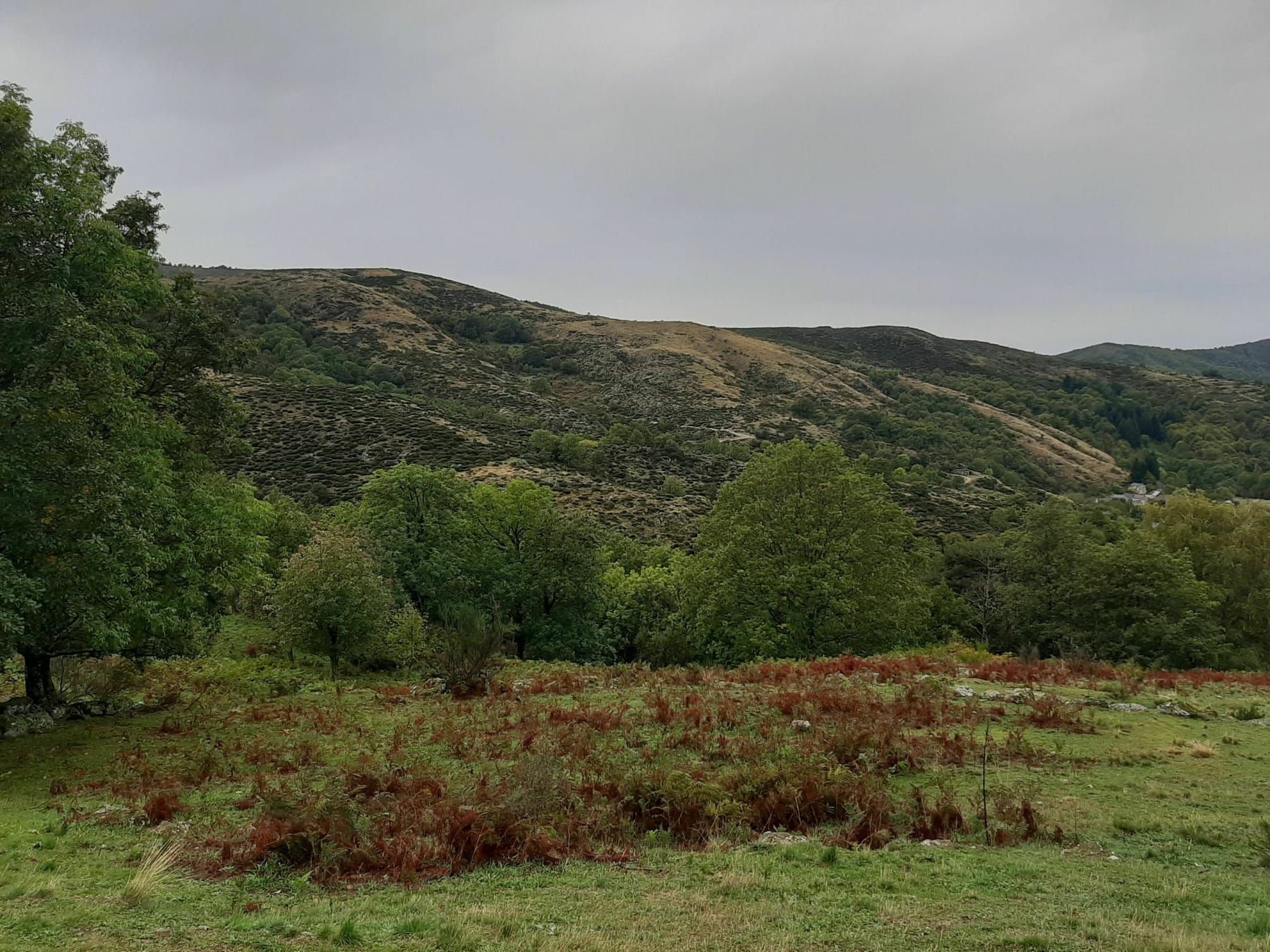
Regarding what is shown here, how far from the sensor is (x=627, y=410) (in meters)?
118

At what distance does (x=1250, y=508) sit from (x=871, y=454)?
2216 inches

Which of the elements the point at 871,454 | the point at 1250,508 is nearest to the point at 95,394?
the point at 1250,508

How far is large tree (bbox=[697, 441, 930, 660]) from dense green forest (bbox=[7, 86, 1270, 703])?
13cm

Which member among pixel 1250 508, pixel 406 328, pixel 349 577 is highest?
pixel 406 328

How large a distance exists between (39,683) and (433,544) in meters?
21.5

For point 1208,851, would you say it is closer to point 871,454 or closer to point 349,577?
point 349,577

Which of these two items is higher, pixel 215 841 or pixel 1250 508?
pixel 1250 508

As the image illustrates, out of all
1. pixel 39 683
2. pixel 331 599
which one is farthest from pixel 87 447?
pixel 331 599

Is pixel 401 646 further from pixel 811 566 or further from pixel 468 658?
pixel 811 566

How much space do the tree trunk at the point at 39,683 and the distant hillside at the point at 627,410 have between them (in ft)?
29.8

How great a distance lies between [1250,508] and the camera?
1844 inches

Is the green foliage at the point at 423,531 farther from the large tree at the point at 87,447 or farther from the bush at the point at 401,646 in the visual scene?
the large tree at the point at 87,447

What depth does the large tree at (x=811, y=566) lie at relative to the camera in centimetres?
3238

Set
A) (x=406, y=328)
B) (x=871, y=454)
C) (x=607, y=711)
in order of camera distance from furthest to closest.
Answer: (x=406, y=328) < (x=871, y=454) < (x=607, y=711)
